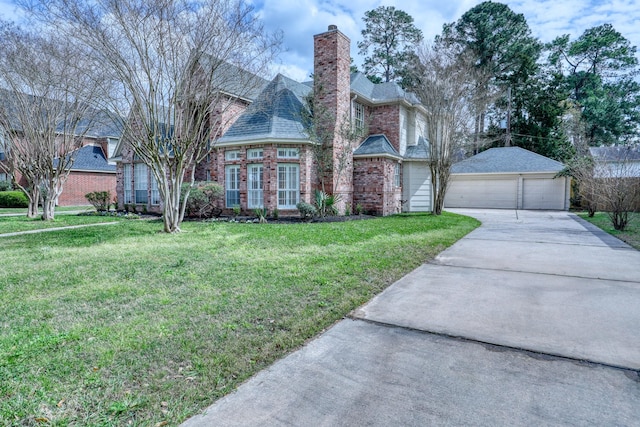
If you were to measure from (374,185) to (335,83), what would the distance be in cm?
477

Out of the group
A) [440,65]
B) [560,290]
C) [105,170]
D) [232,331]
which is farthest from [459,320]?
[105,170]

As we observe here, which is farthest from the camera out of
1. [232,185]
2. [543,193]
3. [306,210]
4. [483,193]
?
[483,193]

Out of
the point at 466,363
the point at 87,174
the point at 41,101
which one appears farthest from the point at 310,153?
the point at 87,174

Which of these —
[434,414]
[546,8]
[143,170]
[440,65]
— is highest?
[546,8]

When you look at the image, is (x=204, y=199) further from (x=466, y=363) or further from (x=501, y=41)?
(x=501, y=41)

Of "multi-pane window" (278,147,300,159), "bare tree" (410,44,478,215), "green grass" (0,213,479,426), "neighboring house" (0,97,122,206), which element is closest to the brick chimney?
"multi-pane window" (278,147,300,159)

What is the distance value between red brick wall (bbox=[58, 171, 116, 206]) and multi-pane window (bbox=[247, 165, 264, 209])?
17.9m

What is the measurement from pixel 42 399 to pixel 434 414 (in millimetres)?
2615

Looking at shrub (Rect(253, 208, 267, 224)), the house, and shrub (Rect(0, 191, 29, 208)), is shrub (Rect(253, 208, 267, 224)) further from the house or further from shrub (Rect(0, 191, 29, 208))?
shrub (Rect(0, 191, 29, 208))

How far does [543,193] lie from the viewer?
2334cm

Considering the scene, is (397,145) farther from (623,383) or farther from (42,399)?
(42,399)

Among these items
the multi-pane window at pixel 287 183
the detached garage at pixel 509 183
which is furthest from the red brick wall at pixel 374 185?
the detached garage at pixel 509 183

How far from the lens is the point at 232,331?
3.53 metres

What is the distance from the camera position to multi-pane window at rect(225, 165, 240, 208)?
50.5 ft
